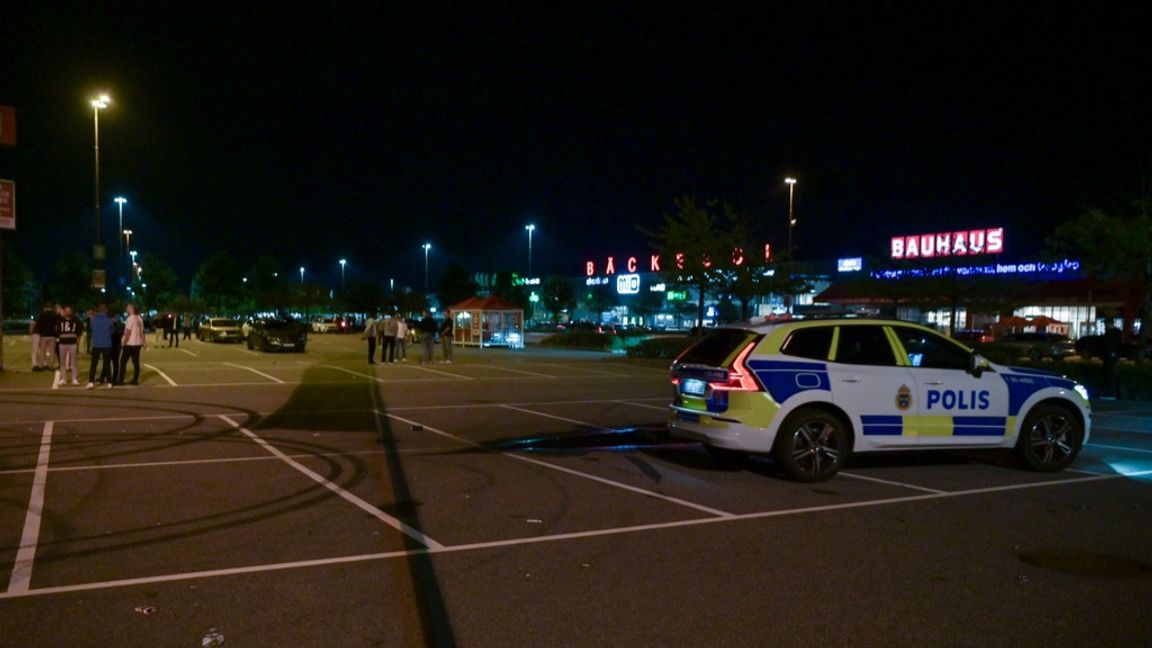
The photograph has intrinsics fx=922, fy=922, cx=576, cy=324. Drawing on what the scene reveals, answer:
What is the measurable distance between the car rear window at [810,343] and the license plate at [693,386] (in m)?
0.92

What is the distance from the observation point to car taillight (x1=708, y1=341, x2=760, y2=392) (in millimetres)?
9516

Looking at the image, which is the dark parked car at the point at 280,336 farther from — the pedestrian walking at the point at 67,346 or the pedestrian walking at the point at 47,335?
the pedestrian walking at the point at 67,346

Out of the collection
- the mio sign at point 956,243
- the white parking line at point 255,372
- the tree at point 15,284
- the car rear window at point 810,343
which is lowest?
the white parking line at point 255,372

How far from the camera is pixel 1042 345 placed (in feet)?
124

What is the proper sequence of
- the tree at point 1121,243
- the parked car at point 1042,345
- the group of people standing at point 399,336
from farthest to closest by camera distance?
1. the parked car at point 1042,345
2. the group of people standing at point 399,336
3. the tree at point 1121,243

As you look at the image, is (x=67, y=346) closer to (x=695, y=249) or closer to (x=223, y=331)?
(x=695, y=249)

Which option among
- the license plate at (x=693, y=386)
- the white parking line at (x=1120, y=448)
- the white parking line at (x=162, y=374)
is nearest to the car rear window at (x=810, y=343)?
the license plate at (x=693, y=386)

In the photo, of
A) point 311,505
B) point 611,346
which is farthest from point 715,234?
point 311,505

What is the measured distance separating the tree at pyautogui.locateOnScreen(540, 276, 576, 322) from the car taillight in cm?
7856

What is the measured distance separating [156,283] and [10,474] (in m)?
96.0

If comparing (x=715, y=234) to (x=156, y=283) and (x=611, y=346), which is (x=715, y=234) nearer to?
(x=611, y=346)

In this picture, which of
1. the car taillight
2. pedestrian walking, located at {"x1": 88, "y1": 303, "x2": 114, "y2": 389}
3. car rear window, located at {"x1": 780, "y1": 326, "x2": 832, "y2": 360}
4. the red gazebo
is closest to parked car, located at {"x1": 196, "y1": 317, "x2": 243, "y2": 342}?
the red gazebo

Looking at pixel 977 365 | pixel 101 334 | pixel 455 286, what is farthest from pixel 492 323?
pixel 455 286

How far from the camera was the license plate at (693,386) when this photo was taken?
9952mm
